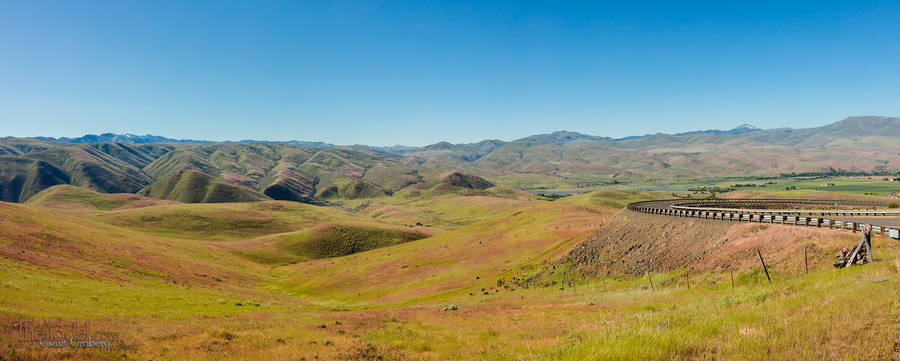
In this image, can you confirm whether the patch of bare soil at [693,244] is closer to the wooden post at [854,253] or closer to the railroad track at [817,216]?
the railroad track at [817,216]

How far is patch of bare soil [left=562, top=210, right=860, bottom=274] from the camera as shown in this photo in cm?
2833

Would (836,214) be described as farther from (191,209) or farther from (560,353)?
(191,209)

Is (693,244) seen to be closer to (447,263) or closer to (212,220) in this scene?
(447,263)

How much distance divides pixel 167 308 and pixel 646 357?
4049cm

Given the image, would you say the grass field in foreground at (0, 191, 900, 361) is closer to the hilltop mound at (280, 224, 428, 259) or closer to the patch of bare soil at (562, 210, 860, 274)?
the patch of bare soil at (562, 210, 860, 274)

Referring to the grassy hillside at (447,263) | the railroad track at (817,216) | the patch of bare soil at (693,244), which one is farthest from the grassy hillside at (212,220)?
the railroad track at (817,216)

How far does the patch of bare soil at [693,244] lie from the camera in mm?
28328

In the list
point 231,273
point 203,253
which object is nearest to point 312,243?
point 203,253

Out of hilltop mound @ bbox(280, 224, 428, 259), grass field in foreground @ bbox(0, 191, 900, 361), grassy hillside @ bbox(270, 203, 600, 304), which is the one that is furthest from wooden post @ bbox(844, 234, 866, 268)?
hilltop mound @ bbox(280, 224, 428, 259)

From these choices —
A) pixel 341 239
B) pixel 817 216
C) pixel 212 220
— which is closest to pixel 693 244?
pixel 817 216

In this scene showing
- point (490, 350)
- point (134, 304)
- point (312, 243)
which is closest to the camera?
point (490, 350)

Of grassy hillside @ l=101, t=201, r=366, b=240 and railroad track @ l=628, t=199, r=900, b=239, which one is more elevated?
railroad track @ l=628, t=199, r=900, b=239

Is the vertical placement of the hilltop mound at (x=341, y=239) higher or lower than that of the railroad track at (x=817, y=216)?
lower

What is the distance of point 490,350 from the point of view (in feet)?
56.3
